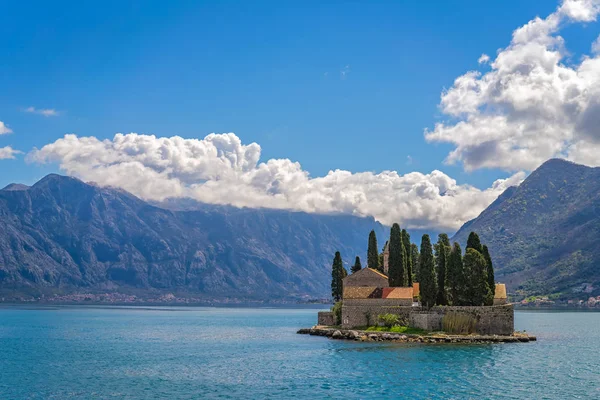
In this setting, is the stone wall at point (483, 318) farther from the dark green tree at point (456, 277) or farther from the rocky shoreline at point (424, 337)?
the dark green tree at point (456, 277)

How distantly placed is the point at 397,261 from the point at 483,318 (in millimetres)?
21751

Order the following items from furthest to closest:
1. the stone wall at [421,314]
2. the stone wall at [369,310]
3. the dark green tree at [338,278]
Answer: the dark green tree at [338,278] < the stone wall at [369,310] < the stone wall at [421,314]

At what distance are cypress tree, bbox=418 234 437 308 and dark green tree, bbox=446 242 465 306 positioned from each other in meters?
2.90

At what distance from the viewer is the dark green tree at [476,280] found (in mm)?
99125

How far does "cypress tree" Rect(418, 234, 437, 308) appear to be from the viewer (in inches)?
3976

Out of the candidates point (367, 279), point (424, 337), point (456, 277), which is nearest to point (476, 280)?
point (456, 277)

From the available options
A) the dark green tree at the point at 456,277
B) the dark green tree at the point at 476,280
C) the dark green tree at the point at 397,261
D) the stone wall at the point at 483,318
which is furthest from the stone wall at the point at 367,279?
the dark green tree at the point at 476,280

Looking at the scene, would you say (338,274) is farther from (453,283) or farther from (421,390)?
(421,390)

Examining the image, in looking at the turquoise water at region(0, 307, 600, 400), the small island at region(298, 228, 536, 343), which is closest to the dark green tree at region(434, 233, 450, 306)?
the small island at region(298, 228, 536, 343)

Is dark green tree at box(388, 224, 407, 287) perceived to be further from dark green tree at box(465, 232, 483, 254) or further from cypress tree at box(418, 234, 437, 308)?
dark green tree at box(465, 232, 483, 254)

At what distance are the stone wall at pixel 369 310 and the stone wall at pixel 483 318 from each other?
4.54 m

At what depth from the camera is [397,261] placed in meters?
114

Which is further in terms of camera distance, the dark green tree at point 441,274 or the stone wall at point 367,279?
the stone wall at point 367,279

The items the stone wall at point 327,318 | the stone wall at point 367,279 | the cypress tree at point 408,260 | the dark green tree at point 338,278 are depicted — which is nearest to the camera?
the stone wall at point 367,279
